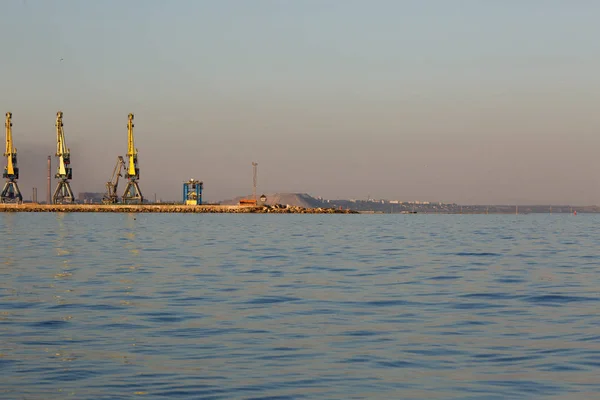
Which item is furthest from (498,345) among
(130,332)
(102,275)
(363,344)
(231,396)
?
(102,275)

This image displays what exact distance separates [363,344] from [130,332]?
5.26 metres

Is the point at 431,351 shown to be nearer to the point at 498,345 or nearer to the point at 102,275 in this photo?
the point at 498,345

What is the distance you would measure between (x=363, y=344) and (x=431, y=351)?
1489 millimetres

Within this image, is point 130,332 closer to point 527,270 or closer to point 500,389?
point 500,389

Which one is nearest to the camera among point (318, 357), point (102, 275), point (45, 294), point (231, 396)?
point (231, 396)

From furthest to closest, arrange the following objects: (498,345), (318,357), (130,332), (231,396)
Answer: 1. (130,332)
2. (498,345)
3. (318,357)
4. (231,396)

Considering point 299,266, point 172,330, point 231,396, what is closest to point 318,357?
point 231,396

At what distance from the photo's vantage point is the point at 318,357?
1627 cm

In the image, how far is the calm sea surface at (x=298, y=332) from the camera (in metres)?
14.0

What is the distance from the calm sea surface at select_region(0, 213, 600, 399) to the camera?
14.0 metres

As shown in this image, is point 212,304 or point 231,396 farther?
point 212,304

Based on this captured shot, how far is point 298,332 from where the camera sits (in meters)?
19.3

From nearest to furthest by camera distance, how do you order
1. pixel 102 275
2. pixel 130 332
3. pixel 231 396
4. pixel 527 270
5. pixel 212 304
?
pixel 231 396 → pixel 130 332 → pixel 212 304 → pixel 102 275 → pixel 527 270

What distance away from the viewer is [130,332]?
19.2 metres
